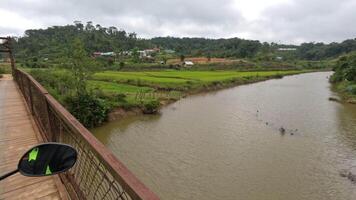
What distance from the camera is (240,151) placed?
1380 cm

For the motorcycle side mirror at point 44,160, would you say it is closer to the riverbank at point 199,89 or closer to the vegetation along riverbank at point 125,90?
the vegetation along riverbank at point 125,90

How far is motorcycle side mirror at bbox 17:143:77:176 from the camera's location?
1.73 metres

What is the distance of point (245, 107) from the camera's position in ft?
82.6

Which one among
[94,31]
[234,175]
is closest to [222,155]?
[234,175]

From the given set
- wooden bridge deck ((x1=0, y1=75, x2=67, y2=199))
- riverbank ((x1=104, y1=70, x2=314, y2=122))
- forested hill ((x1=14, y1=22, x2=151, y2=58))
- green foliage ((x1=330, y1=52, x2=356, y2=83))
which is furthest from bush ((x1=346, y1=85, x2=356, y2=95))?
forested hill ((x1=14, y1=22, x2=151, y2=58))

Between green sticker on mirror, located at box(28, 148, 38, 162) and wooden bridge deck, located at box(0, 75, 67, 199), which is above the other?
green sticker on mirror, located at box(28, 148, 38, 162)

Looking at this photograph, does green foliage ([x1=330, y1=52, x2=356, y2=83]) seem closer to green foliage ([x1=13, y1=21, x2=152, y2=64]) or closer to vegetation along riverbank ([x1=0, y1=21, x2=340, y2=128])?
vegetation along riverbank ([x1=0, y1=21, x2=340, y2=128])

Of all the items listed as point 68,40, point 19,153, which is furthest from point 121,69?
point 19,153

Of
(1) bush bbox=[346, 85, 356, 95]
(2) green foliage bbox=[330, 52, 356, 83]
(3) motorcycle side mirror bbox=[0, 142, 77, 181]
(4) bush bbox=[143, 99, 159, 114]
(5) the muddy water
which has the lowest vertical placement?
(5) the muddy water

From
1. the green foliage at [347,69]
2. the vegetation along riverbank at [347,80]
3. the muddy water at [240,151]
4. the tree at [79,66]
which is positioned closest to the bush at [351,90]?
the vegetation along riverbank at [347,80]

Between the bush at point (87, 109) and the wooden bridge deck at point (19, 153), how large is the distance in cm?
779

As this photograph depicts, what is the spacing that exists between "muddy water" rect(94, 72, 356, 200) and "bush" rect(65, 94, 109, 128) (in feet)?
2.46

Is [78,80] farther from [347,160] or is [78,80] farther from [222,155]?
[347,160]

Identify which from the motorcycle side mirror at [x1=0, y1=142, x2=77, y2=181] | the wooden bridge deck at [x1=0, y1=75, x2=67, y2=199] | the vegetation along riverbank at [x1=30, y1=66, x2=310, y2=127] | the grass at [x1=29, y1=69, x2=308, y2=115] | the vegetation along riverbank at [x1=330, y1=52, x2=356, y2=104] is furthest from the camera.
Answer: the vegetation along riverbank at [x1=330, y1=52, x2=356, y2=104]
